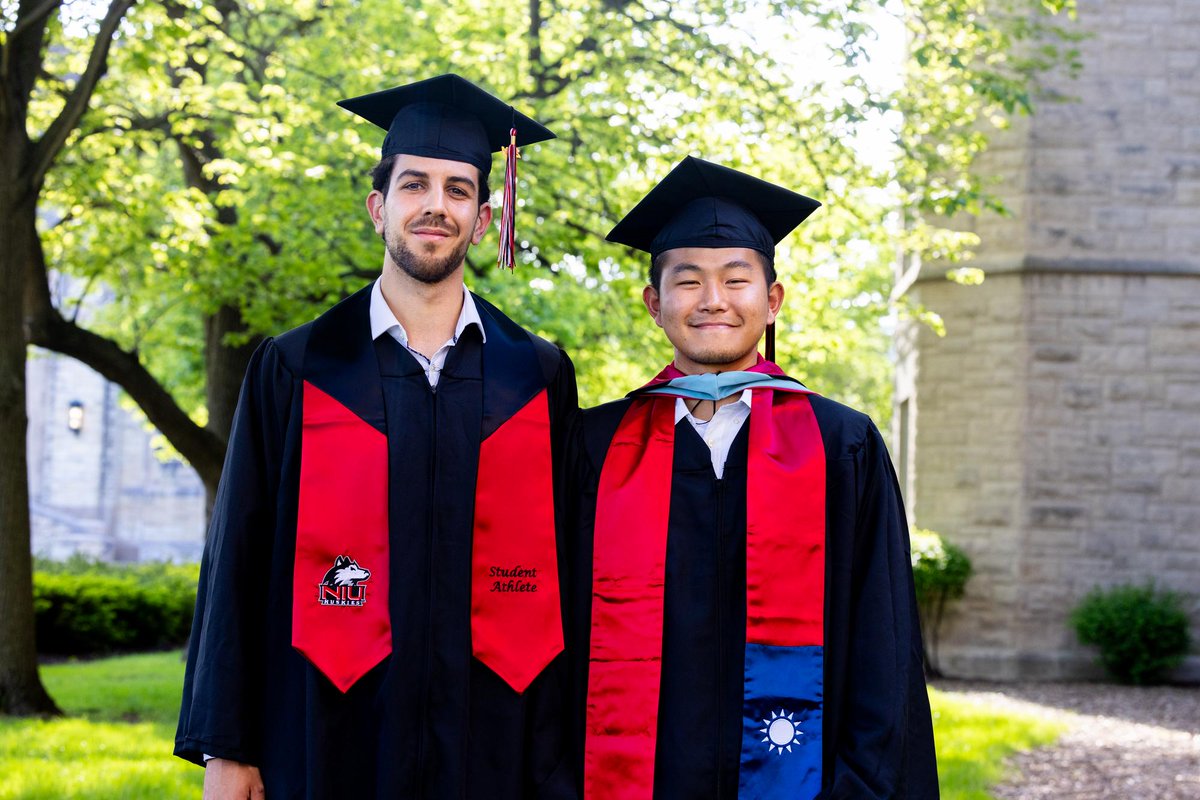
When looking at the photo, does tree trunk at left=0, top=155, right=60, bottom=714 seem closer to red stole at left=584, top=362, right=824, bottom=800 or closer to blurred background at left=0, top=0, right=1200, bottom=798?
blurred background at left=0, top=0, right=1200, bottom=798

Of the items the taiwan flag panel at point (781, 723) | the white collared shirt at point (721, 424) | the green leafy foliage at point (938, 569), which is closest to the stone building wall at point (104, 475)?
the green leafy foliage at point (938, 569)

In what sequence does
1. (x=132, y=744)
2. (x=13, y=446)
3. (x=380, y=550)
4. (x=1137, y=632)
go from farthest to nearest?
(x=1137, y=632), (x=13, y=446), (x=132, y=744), (x=380, y=550)

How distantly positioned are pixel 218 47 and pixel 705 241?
8.40 m

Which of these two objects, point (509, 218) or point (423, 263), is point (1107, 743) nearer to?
point (509, 218)

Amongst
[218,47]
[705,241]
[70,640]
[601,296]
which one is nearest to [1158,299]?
[601,296]

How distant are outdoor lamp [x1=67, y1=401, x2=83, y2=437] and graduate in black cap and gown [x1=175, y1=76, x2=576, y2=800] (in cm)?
2822

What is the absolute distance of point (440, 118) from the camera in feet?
A: 10.2

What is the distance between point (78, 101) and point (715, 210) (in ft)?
18.8

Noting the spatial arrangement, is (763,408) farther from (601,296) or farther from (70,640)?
(70,640)

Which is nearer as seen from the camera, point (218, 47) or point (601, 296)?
point (218, 47)

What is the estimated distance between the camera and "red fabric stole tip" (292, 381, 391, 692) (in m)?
2.71

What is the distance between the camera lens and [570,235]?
917 centimetres

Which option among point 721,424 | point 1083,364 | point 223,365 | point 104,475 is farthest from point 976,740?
point 104,475

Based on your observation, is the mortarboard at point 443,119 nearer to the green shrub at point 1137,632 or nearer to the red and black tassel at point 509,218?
the red and black tassel at point 509,218
